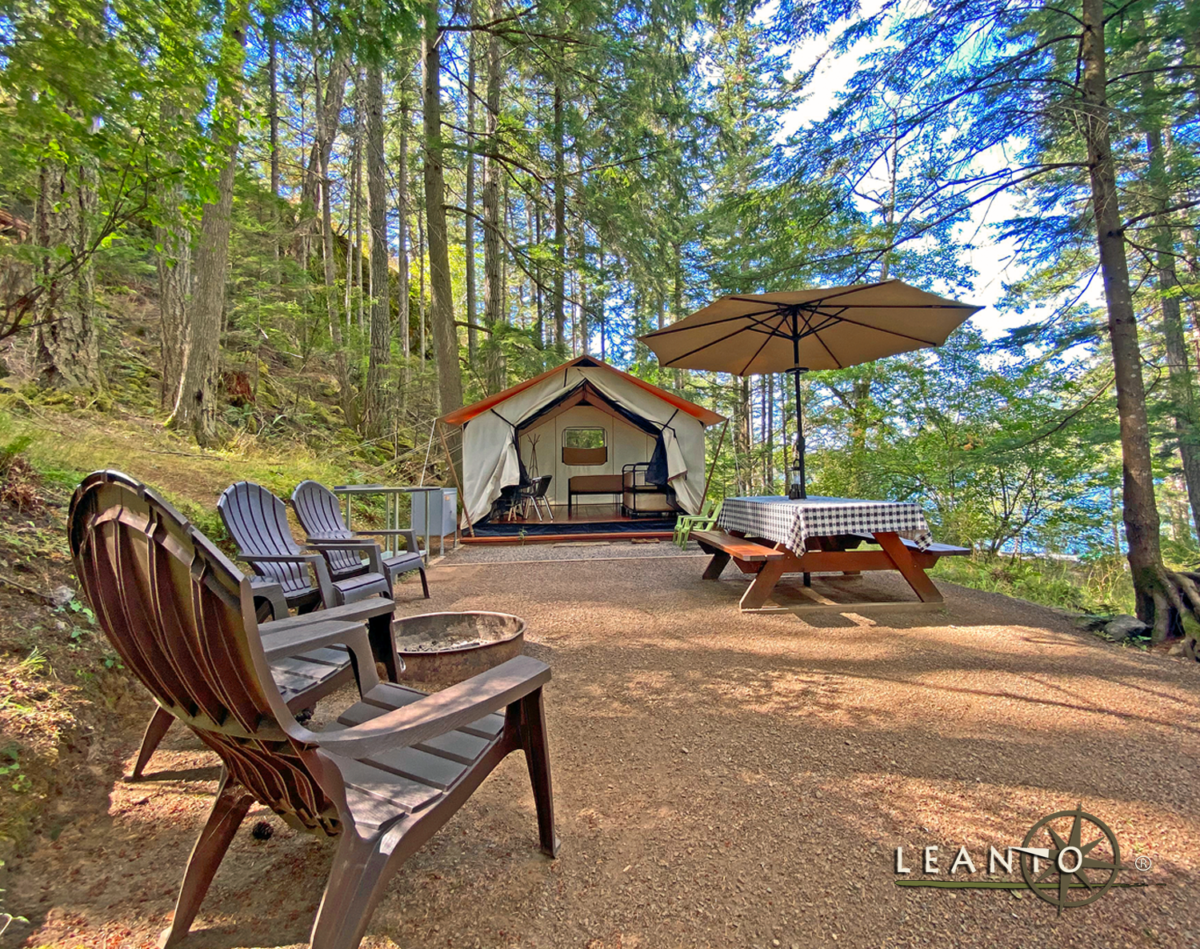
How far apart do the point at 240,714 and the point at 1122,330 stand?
16.2 ft

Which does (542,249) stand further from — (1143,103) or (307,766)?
(307,766)

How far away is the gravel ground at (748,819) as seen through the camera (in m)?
1.17

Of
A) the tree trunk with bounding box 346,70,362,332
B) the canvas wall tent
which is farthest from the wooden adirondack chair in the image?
the tree trunk with bounding box 346,70,362,332

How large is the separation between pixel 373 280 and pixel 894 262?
9983mm

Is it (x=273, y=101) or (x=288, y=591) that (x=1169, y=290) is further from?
(x=273, y=101)

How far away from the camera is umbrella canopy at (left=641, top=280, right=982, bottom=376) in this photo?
3961 mm

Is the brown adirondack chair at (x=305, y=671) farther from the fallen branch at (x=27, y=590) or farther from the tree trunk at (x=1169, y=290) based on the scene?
the tree trunk at (x=1169, y=290)

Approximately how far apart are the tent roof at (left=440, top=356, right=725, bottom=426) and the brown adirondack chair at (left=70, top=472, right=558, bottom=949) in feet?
19.8

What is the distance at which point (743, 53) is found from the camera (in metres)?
7.85

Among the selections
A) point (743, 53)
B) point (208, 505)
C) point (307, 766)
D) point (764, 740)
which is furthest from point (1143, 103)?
point (208, 505)

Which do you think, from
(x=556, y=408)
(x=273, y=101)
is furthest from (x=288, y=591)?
(x=273, y=101)

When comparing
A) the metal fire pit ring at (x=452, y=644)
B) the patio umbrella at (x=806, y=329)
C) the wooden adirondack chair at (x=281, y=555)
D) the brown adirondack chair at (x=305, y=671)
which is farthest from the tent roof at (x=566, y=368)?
the brown adirondack chair at (x=305, y=671)

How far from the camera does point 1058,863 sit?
135 cm

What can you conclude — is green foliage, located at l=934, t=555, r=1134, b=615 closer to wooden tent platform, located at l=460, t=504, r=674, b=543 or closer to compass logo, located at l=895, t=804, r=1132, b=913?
wooden tent platform, located at l=460, t=504, r=674, b=543
